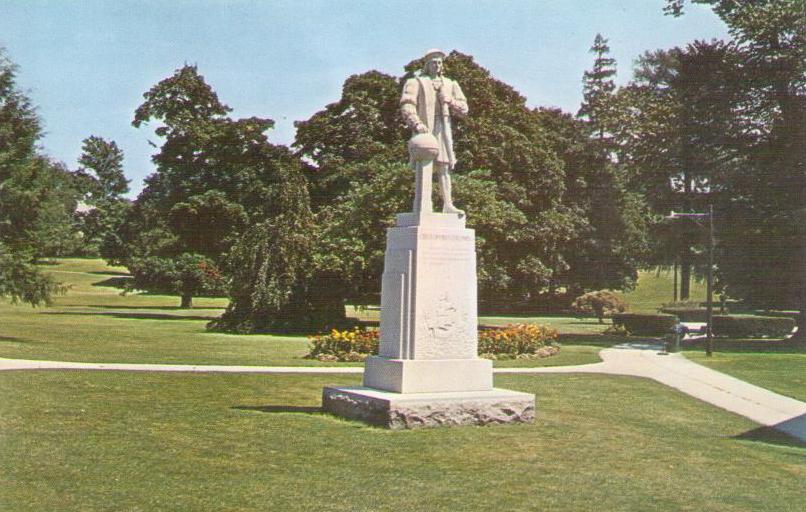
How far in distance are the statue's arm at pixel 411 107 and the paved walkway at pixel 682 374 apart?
6543 millimetres

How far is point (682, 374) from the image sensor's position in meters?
21.3

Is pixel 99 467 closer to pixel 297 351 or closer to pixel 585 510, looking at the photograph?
pixel 585 510

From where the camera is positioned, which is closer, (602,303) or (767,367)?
(767,367)

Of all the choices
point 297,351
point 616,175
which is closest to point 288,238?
point 297,351

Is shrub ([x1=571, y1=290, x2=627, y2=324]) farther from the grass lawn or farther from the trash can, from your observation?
the trash can

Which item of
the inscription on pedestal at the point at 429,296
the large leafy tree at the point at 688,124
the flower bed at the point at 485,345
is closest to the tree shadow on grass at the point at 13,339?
the flower bed at the point at 485,345

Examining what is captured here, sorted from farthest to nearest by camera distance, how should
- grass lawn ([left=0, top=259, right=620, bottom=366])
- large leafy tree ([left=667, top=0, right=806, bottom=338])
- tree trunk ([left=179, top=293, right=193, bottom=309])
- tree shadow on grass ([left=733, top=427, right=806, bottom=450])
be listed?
1. tree trunk ([left=179, top=293, right=193, bottom=309])
2. large leafy tree ([left=667, top=0, right=806, bottom=338])
3. grass lawn ([left=0, top=259, right=620, bottom=366])
4. tree shadow on grass ([left=733, top=427, right=806, bottom=450])

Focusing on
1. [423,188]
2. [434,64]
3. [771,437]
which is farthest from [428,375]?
[771,437]

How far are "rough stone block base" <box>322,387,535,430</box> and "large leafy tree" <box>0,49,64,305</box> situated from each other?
13.3m

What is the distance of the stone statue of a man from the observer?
11.8m

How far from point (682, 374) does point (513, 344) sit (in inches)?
195

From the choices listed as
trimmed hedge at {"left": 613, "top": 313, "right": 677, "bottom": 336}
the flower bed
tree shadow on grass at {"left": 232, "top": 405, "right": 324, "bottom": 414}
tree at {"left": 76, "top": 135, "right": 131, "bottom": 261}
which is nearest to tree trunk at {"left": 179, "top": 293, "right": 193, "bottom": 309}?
trimmed hedge at {"left": 613, "top": 313, "right": 677, "bottom": 336}

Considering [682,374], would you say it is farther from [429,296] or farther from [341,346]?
[429,296]

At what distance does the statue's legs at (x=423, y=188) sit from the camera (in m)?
11.6
